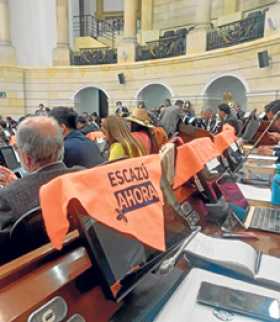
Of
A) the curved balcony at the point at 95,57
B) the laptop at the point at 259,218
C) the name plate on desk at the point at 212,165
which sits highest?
the curved balcony at the point at 95,57

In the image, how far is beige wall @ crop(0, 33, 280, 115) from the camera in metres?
8.59

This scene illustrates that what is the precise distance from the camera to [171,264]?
842mm

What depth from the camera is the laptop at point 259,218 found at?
4.53ft

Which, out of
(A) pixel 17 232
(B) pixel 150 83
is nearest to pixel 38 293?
(A) pixel 17 232

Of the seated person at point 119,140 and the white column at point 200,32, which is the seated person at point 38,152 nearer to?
the seated person at point 119,140

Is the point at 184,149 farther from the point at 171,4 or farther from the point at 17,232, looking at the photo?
the point at 171,4

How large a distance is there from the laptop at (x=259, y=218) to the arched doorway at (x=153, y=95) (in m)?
10.5

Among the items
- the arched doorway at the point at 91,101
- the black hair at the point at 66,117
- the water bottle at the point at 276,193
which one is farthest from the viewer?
the arched doorway at the point at 91,101

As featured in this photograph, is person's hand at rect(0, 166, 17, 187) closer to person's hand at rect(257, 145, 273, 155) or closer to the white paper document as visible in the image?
the white paper document

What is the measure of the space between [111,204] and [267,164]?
2441 millimetres

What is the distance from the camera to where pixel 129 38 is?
491 inches

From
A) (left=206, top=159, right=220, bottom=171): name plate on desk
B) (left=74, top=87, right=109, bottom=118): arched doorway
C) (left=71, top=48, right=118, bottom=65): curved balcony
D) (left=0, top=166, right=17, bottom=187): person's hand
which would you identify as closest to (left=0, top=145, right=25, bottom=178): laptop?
(left=0, top=166, right=17, bottom=187): person's hand

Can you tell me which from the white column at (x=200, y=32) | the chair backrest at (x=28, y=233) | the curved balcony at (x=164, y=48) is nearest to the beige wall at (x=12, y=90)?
the curved balcony at (x=164, y=48)

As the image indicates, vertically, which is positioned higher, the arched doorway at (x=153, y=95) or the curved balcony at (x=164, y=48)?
the curved balcony at (x=164, y=48)
